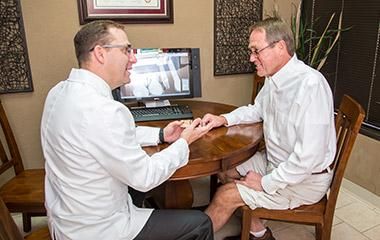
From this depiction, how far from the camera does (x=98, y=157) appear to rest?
1.22 metres

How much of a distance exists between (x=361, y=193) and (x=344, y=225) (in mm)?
489

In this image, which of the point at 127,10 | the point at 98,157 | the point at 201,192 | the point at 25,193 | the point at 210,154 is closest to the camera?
the point at 98,157

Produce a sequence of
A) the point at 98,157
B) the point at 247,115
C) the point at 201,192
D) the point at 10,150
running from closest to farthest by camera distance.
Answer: the point at 98,157
the point at 247,115
the point at 10,150
the point at 201,192

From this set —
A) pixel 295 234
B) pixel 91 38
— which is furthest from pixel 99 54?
pixel 295 234

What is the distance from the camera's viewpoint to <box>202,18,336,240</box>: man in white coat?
156 centimetres

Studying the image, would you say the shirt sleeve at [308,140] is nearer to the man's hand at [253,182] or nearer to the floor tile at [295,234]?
the man's hand at [253,182]

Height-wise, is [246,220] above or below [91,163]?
below

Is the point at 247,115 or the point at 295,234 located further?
the point at 295,234

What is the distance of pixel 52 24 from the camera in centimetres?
235

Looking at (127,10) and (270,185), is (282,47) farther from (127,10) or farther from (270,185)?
(127,10)

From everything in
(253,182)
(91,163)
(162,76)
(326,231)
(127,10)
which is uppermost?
(127,10)

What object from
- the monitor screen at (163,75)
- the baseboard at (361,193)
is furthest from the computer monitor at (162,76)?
the baseboard at (361,193)

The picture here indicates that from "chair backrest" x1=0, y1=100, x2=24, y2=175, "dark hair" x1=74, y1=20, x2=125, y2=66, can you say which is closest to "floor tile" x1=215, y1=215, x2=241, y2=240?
"chair backrest" x1=0, y1=100, x2=24, y2=175

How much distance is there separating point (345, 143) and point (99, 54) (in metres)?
1.19
